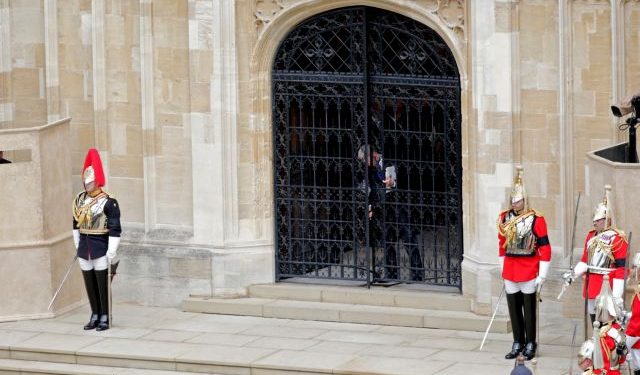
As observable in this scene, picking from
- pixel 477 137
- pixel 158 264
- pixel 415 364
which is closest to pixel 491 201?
pixel 477 137

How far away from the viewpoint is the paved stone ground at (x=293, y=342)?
23703 millimetres

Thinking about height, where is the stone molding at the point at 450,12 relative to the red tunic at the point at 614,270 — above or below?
above

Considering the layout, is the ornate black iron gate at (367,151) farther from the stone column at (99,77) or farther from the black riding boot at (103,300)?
the black riding boot at (103,300)

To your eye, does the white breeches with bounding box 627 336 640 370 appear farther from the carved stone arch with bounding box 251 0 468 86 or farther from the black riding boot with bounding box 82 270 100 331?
the black riding boot with bounding box 82 270 100 331

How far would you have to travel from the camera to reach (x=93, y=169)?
25.1m

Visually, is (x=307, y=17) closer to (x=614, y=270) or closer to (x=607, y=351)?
(x=614, y=270)

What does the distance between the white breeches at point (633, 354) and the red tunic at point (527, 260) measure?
172cm

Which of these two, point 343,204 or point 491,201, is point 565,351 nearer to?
point 491,201

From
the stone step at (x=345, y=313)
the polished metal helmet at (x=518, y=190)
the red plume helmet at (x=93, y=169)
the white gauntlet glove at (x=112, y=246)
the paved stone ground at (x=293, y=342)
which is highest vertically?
the red plume helmet at (x=93, y=169)

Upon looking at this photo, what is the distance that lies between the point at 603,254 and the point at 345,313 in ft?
13.8

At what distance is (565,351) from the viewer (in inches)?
949

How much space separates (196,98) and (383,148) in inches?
87.6

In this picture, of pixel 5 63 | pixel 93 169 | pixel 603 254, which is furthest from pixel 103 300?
pixel 603 254

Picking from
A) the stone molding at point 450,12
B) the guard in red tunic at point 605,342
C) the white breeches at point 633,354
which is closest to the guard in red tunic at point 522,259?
the guard in red tunic at point 605,342
